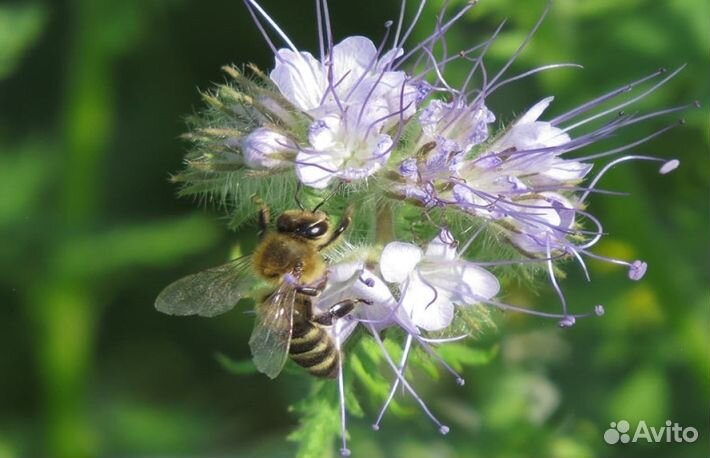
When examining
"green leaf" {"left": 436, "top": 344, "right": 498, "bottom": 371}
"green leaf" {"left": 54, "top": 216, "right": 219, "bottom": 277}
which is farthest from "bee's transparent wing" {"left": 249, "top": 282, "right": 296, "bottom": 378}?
"green leaf" {"left": 54, "top": 216, "right": 219, "bottom": 277}

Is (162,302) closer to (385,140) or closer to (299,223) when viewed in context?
(299,223)

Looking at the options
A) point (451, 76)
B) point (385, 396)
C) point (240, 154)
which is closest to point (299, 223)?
point (240, 154)

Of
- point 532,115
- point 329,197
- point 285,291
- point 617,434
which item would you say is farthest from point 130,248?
point 532,115

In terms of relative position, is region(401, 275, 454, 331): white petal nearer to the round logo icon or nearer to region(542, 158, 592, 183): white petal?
region(542, 158, 592, 183): white petal

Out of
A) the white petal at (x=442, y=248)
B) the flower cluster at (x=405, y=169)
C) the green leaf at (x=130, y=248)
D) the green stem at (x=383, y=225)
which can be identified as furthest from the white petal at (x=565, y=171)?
the green leaf at (x=130, y=248)

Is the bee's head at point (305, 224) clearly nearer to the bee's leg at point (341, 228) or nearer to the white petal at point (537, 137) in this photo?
the bee's leg at point (341, 228)

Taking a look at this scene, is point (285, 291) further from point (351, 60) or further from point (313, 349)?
point (351, 60)
